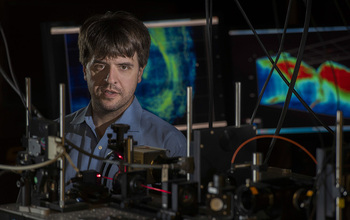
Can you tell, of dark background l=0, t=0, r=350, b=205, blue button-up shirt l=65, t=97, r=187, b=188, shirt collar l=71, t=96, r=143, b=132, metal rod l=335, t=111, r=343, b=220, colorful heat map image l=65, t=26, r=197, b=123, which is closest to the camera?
metal rod l=335, t=111, r=343, b=220

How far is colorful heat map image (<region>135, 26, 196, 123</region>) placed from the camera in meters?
3.75

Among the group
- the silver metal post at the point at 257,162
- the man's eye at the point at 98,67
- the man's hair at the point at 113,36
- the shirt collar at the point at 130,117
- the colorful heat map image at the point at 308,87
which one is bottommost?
the silver metal post at the point at 257,162

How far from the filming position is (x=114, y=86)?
10.6 feet

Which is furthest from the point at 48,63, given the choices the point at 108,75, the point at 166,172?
the point at 166,172

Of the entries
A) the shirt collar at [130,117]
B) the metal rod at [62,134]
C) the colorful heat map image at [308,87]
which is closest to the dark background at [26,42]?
the colorful heat map image at [308,87]

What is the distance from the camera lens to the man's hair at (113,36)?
3043 millimetres

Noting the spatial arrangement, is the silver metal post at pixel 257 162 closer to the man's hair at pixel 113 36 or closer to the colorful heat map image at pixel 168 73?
the man's hair at pixel 113 36

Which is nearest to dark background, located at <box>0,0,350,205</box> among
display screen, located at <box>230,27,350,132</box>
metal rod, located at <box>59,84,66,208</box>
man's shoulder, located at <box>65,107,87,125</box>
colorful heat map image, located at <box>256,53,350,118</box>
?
display screen, located at <box>230,27,350,132</box>

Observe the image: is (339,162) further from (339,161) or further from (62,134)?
(62,134)

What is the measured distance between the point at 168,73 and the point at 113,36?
2.68 feet

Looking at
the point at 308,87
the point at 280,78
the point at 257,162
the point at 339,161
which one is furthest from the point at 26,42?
the point at 339,161

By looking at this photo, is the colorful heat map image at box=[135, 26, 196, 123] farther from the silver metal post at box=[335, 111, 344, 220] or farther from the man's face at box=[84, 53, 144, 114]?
the silver metal post at box=[335, 111, 344, 220]

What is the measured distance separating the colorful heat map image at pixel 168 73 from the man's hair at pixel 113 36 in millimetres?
573

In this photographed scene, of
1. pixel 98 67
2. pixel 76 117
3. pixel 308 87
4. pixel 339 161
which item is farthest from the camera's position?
pixel 308 87
